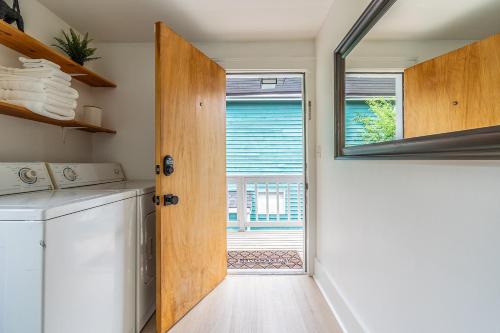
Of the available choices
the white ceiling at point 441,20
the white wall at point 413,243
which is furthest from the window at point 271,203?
the white ceiling at point 441,20

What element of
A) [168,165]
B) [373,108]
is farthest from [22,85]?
[373,108]

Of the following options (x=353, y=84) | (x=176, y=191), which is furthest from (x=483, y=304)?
(x=176, y=191)

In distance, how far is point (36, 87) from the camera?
1.42m

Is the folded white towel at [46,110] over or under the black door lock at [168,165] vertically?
over

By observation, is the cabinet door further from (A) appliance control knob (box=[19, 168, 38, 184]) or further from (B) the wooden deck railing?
(B) the wooden deck railing

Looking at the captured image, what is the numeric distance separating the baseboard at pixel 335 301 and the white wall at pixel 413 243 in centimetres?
1

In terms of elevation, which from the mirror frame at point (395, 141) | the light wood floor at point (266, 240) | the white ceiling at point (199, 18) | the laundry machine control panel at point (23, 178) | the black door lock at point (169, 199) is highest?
the white ceiling at point (199, 18)

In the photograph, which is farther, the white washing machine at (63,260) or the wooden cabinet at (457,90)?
the white washing machine at (63,260)

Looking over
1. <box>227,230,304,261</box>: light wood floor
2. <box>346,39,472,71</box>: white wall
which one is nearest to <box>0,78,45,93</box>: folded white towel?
<box>346,39,472,71</box>: white wall

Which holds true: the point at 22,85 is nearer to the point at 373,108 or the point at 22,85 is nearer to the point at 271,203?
the point at 373,108

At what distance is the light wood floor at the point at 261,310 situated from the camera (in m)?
1.62

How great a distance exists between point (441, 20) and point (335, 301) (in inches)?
67.3

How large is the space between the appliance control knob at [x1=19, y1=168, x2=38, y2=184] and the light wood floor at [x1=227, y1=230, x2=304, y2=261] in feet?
7.30

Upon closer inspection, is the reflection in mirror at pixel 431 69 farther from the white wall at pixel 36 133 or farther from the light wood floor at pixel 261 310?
the white wall at pixel 36 133
